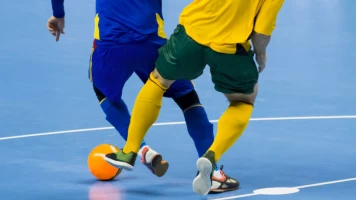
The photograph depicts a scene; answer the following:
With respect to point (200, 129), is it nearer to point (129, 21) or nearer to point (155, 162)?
point (155, 162)

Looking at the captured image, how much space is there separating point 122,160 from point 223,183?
64 cm

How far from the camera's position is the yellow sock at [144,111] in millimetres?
6688

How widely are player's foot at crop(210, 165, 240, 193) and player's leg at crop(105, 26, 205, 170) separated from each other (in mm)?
525

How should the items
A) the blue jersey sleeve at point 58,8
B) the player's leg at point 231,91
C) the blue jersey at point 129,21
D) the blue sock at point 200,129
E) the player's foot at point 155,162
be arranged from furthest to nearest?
the blue jersey sleeve at point 58,8 < the blue sock at point 200,129 < the blue jersey at point 129,21 < the player's foot at point 155,162 < the player's leg at point 231,91

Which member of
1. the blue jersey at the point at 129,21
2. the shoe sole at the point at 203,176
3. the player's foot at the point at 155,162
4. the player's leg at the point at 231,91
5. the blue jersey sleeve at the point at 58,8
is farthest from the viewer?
the blue jersey sleeve at the point at 58,8

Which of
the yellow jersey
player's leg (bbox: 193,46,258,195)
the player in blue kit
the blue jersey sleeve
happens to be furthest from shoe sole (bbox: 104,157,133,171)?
the blue jersey sleeve

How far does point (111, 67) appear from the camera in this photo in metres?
7.01

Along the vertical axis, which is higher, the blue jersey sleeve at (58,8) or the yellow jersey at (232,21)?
the yellow jersey at (232,21)

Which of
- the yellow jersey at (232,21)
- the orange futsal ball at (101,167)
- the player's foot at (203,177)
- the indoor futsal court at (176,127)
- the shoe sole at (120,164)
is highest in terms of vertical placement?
the yellow jersey at (232,21)

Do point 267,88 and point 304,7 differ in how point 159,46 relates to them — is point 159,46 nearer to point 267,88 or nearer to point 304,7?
point 267,88

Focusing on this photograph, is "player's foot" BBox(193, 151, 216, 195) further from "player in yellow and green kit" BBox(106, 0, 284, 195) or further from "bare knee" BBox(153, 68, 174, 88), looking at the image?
"bare knee" BBox(153, 68, 174, 88)

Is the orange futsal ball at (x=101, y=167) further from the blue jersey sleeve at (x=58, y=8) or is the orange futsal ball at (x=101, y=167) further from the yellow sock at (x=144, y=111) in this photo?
the blue jersey sleeve at (x=58, y=8)

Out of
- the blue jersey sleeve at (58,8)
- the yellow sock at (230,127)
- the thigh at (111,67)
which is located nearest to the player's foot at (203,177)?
the yellow sock at (230,127)

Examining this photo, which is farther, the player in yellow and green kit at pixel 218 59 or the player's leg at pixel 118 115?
the player's leg at pixel 118 115
